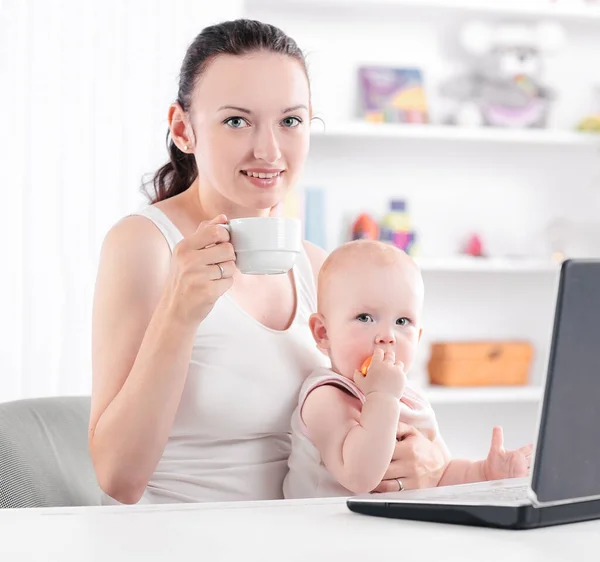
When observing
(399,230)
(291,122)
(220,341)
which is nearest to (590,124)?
(399,230)

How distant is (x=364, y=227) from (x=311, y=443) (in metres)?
2.14

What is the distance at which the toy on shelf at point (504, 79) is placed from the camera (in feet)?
11.9

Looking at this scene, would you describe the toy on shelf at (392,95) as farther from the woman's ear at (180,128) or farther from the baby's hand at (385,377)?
the baby's hand at (385,377)

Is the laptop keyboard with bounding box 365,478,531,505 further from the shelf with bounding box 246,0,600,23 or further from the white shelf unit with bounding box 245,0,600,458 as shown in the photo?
the shelf with bounding box 246,0,600,23

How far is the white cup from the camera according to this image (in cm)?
122

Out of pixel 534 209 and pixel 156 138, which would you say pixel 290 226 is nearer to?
pixel 156 138

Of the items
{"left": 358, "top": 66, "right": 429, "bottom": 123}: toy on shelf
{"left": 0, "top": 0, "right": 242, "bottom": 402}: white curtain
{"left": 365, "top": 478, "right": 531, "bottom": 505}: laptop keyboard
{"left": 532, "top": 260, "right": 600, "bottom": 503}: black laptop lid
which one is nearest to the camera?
{"left": 532, "top": 260, "right": 600, "bottom": 503}: black laptop lid

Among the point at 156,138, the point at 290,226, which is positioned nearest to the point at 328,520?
the point at 290,226

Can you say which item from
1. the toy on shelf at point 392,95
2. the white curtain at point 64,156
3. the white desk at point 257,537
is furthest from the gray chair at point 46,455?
the toy on shelf at point 392,95

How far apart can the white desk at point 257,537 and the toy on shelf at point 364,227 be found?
8.33ft

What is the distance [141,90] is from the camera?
129 inches

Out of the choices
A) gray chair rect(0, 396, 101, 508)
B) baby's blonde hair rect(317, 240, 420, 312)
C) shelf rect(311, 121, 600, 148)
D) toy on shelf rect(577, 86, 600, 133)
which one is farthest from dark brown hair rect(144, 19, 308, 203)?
toy on shelf rect(577, 86, 600, 133)

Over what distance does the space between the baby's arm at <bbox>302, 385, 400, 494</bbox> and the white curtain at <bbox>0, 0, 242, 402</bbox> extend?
1.93m

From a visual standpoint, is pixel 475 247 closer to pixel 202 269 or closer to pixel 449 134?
pixel 449 134
